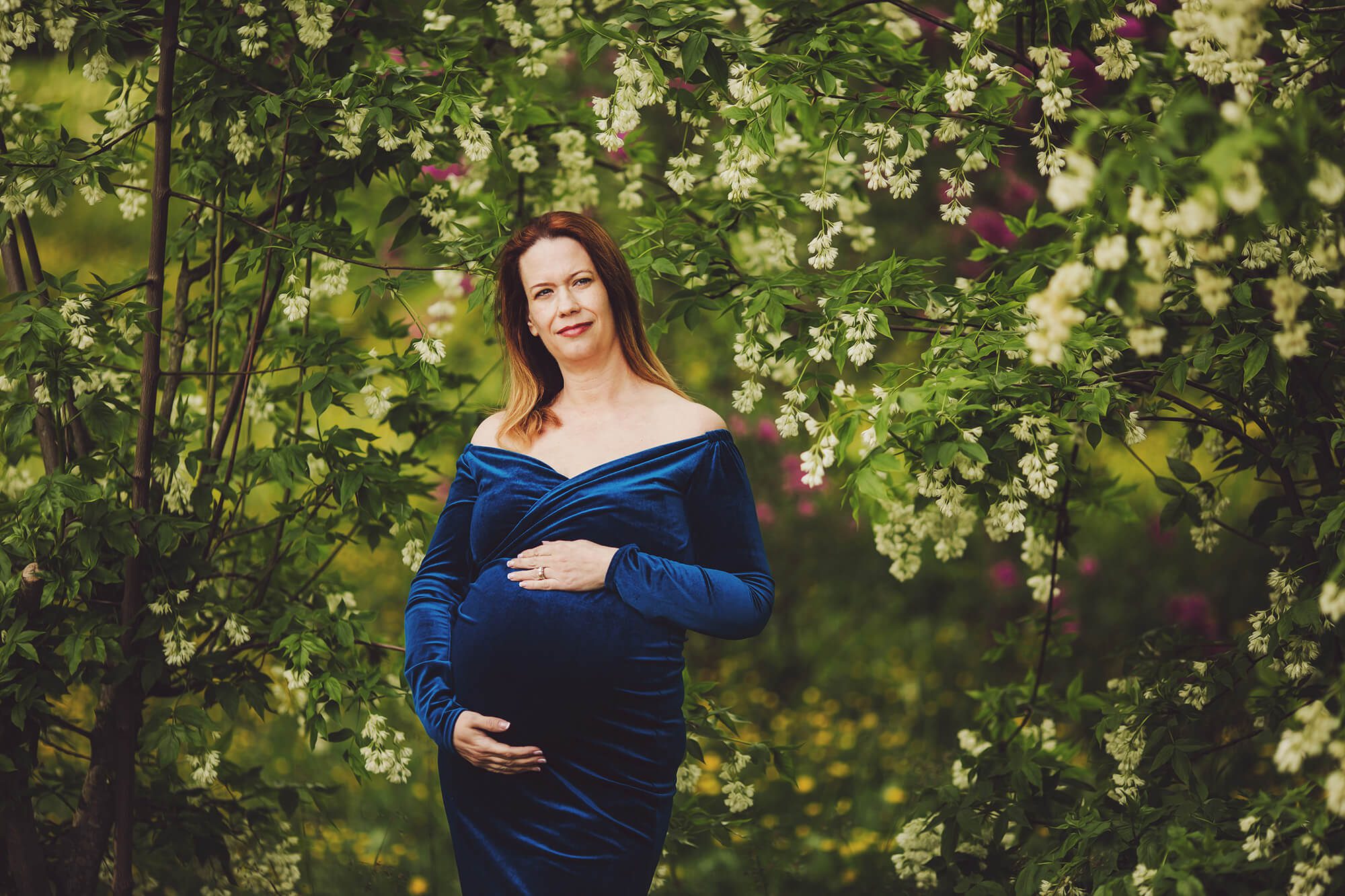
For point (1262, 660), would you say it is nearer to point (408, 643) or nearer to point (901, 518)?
point (901, 518)

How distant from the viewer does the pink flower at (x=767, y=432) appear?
557 centimetres

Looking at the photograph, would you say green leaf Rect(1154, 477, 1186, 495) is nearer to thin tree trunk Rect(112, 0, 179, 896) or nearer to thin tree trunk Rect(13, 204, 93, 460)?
thin tree trunk Rect(112, 0, 179, 896)

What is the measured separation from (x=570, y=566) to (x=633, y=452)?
289 mm

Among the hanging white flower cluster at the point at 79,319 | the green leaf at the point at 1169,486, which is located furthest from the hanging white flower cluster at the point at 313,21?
the green leaf at the point at 1169,486

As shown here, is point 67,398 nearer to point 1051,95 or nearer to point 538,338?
point 538,338

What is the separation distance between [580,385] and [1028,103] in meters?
3.39

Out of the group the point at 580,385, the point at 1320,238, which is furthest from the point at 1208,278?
the point at 580,385

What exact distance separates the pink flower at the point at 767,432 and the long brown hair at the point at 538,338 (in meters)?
3.10

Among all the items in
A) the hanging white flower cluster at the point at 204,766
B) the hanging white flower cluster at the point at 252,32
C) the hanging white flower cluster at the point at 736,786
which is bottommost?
the hanging white flower cluster at the point at 736,786

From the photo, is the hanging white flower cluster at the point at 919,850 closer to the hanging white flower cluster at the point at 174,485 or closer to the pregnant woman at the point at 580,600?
the pregnant woman at the point at 580,600

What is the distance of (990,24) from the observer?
2246mm

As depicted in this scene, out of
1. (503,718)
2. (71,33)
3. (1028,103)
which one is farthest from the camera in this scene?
(1028,103)

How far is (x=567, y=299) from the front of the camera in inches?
89.7

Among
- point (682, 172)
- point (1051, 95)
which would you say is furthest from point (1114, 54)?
point (682, 172)
